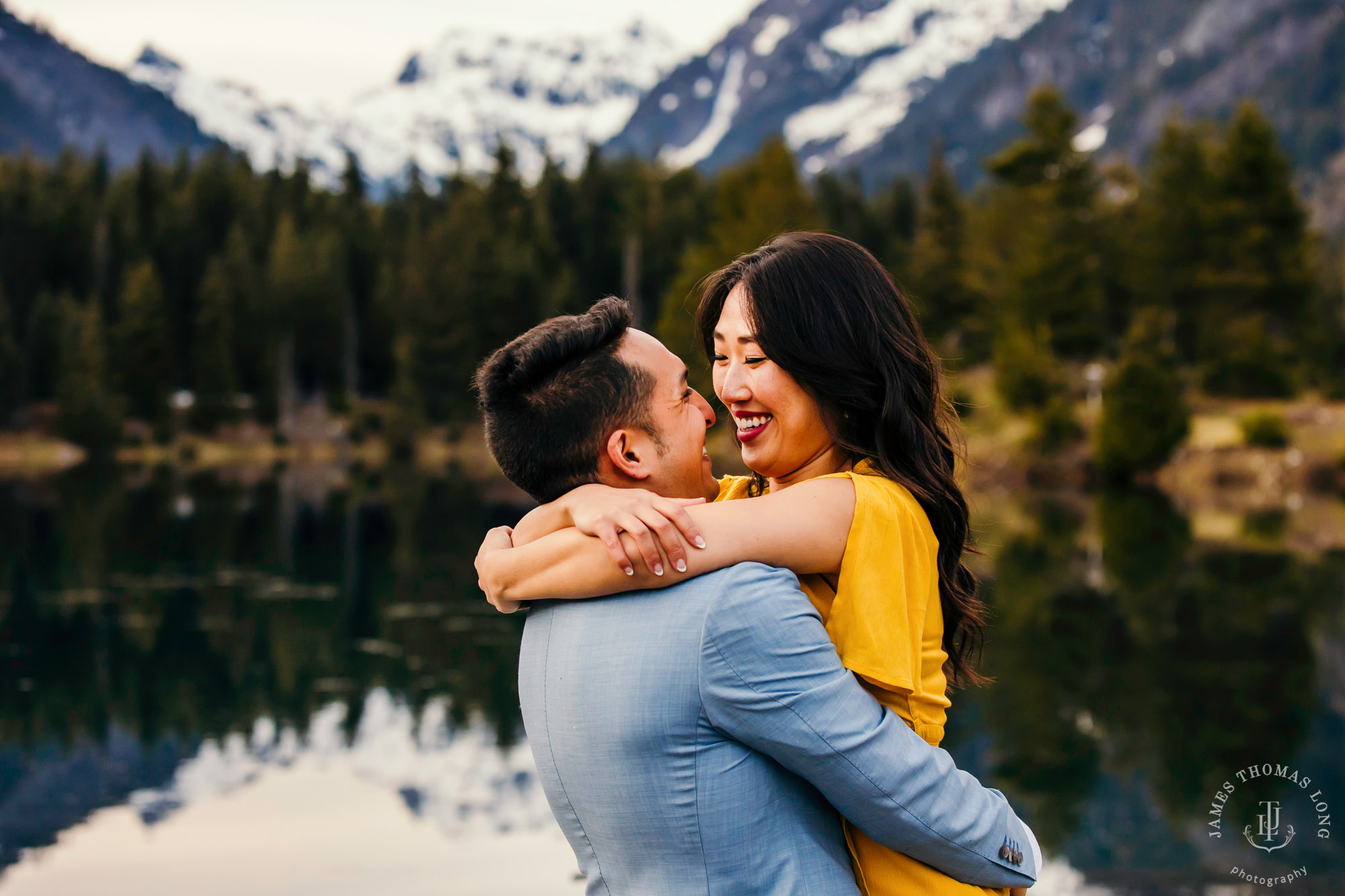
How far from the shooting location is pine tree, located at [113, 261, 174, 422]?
5184 cm

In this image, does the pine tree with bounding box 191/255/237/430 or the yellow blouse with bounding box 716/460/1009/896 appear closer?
the yellow blouse with bounding box 716/460/1009/896

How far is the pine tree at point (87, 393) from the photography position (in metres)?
48.1

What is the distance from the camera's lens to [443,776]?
8625 millimetres

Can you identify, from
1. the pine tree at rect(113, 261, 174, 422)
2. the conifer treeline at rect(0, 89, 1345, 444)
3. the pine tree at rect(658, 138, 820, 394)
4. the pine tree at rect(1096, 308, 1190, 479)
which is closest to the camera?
the pine tree at rect(1096, 308, 1190, 479)

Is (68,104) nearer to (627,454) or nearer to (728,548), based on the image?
(627,454)

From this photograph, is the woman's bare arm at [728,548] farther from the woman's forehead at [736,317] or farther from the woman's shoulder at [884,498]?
the woman's forehead at [736,317]

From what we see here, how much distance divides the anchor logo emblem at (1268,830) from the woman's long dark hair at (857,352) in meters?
6.24

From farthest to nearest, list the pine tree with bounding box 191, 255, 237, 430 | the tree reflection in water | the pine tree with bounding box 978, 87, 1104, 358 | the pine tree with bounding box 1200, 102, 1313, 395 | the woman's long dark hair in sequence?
the pine tree with bounding box 191, 255, 237, 430 < the pine tree with bounding box 978, 87, 1104, 358 < the pine tree with bounding box 1200, 102, 1313, 395 < the tree reflection in water < the woman's long dark hair

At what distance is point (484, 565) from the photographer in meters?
2.04

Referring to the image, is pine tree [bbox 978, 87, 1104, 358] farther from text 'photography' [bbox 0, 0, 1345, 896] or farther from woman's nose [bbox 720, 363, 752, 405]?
woman's nose [bbox 720, 363, 752, 405]

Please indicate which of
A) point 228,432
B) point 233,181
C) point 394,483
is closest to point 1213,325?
point 394,483

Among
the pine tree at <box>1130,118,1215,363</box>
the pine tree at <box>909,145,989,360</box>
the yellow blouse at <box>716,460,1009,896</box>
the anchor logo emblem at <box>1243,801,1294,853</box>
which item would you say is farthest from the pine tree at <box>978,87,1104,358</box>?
the yellow blouse at <box>716,460,1009,896</box>

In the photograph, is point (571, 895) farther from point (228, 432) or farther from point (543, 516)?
point (228, 432)

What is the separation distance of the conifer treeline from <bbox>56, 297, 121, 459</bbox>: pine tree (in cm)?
11
